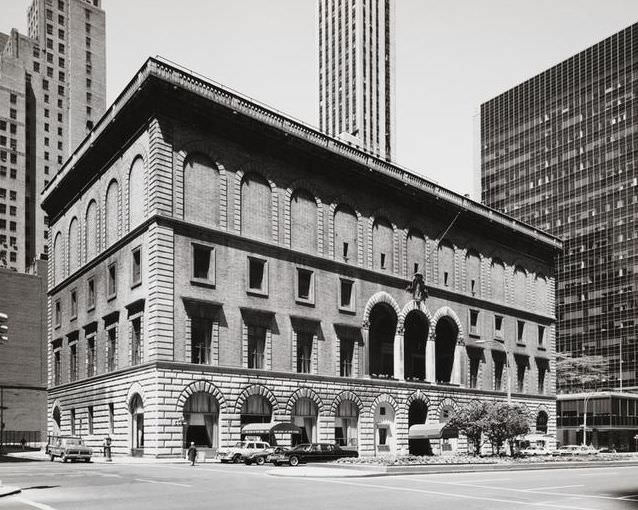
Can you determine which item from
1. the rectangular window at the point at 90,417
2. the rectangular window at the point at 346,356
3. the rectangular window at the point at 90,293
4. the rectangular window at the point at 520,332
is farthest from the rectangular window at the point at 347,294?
Result: the rectangular window at the point at 520,332

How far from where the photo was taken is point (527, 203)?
16162 cm

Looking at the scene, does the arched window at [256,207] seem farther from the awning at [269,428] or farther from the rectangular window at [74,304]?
the rectangular window at [74,304]

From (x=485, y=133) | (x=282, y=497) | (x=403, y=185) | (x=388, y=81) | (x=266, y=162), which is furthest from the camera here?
(x=485, y=133)

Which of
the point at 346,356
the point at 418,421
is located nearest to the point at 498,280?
the point at 418,421

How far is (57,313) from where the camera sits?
→ 74438 mm

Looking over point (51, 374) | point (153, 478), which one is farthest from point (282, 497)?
point (51, 374)

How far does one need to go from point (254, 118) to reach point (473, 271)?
108ft

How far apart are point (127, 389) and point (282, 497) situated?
1250 inches

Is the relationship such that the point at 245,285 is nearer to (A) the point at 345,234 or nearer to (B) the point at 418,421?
(A) the point at 345,234

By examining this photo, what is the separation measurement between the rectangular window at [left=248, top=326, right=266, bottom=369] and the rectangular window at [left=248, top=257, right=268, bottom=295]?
273 cm

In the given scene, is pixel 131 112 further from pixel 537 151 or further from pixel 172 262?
pixel 537 151

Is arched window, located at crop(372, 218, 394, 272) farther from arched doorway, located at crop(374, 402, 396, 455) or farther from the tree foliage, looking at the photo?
the tree foliage

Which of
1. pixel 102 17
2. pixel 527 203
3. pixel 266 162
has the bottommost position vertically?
pixel 266 162

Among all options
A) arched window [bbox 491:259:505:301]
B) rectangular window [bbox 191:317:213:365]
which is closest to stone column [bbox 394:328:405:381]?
arched window [bbox 491:259:505:301]
